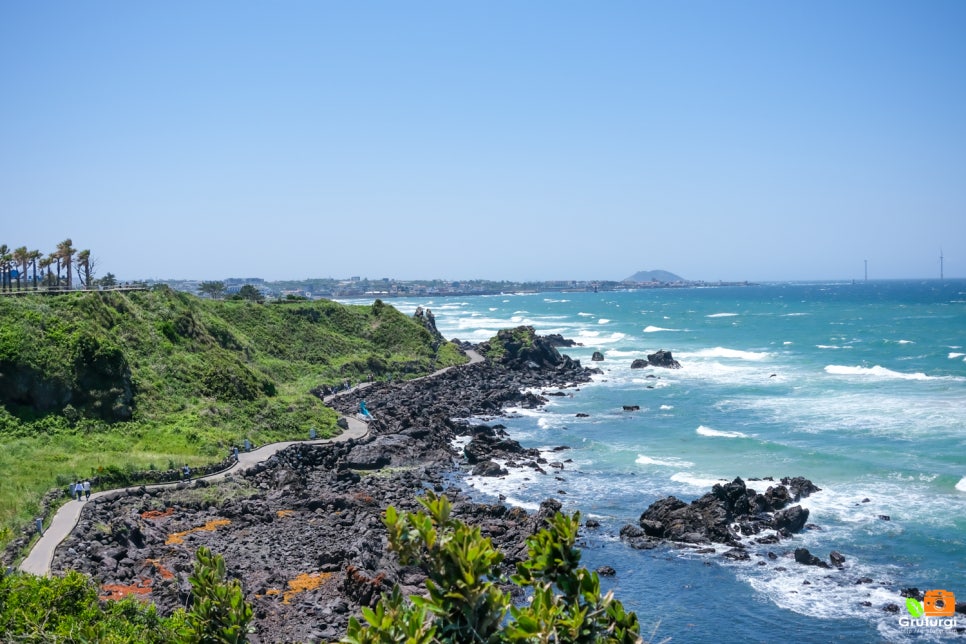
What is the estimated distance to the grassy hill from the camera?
3147cm

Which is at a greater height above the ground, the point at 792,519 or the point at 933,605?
the point at 792,519

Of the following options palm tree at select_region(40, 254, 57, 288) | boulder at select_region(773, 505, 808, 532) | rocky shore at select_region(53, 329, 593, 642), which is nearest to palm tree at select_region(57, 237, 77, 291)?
palm tree at select_region(40, 254, 57, 288)

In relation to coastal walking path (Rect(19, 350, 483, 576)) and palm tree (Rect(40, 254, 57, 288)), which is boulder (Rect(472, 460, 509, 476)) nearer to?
coastal walking path (Rect(19, 350, 483, 576))

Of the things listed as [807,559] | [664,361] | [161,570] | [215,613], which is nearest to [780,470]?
[807,559]

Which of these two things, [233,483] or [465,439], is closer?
[233,483]

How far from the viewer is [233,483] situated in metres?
32.2

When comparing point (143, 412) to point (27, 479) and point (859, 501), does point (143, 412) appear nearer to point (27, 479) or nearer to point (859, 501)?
point (27, 479)

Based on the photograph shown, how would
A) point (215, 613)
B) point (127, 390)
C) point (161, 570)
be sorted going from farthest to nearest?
point (127, 390)
point (161, 570)
point (215, 613)

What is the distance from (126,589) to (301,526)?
25.8ft

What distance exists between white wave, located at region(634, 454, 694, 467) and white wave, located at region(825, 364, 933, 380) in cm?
3334

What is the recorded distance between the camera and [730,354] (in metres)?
85.1

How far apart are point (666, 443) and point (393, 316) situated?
41.0 meters

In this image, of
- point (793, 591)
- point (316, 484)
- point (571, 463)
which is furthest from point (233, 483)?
point (793, 591)

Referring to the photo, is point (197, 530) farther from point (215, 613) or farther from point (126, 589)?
point (215, 613)
